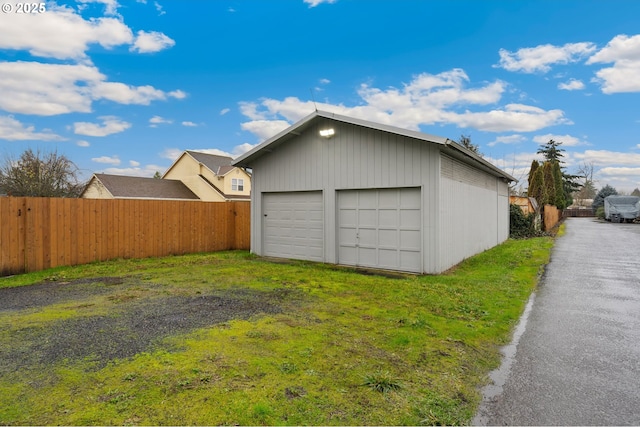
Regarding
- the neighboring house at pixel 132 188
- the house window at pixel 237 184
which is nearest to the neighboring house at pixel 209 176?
the house window at pixel 237 184

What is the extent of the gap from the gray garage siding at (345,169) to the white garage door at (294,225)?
0.83 ft

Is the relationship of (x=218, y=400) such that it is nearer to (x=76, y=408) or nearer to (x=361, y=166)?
(x=76, y=408)

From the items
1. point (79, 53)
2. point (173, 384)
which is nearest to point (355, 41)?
point (79, 53)

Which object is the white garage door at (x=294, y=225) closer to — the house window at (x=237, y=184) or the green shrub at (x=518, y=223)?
the green shrub at (x=518, y=223)

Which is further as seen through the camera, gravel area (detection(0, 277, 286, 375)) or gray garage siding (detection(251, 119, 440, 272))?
gray garage siding (detection(251, 119, 440, 272))

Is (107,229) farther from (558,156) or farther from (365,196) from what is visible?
(558,156)

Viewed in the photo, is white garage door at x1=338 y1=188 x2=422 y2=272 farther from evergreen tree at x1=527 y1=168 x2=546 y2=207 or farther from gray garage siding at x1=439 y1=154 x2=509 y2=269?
evergreen tree at x1=527 y1=168 x2=546 y2=207

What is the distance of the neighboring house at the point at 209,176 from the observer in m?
29.8

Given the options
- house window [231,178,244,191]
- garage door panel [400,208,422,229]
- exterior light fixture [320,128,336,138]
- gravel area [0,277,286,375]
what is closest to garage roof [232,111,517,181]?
exterior light fixture [320,128,336,138]

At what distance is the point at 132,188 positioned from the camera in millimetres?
27391

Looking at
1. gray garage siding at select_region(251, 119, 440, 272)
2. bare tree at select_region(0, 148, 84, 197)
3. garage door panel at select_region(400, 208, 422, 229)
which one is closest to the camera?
gray garage siding at select_region(251, 119, 440, 272)

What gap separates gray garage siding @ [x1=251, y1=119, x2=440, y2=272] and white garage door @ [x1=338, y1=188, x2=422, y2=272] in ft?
0.72

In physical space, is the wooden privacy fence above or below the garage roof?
A: below

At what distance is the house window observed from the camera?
30750mm
